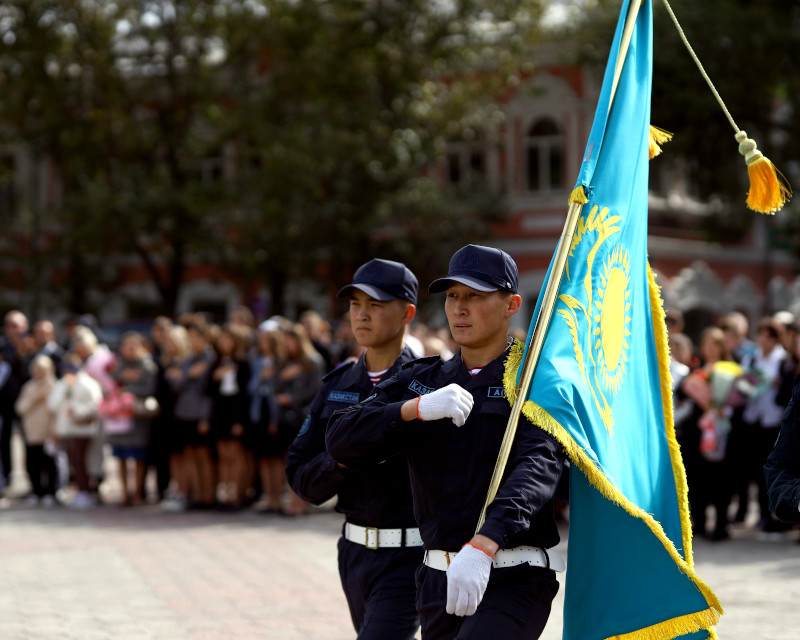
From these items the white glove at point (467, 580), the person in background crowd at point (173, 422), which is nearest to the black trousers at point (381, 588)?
the white glove at point (467, 580)

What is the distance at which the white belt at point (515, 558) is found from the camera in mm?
3766

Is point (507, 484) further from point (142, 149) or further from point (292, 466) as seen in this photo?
point (142, 149)

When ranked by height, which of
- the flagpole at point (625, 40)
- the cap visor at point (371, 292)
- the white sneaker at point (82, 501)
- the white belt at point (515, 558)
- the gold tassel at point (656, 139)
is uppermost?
the flagpole at point (625, 40)

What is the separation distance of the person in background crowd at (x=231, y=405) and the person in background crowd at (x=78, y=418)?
1562 millimetres

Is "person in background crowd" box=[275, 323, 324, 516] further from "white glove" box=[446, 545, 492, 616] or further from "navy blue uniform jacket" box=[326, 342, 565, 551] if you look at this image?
"white glove" box=[446, 545, 492, 616]

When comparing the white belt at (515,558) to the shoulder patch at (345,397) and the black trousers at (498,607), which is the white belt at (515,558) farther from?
the shoulder patch at (345,397)

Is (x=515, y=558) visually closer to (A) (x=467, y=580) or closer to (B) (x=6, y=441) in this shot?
(A) (x=467, y=580)

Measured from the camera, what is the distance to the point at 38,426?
46.6ft

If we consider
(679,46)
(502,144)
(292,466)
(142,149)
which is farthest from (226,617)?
(142,149)

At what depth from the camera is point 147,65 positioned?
2892 centimetres

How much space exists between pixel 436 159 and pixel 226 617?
18.1 meters

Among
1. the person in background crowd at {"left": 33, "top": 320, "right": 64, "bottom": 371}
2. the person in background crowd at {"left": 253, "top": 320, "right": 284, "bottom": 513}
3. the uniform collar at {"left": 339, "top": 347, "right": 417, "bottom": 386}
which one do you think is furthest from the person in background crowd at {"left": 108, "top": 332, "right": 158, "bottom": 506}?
the uniform collar at {"left": 339, "top": 347, "right": 417, "bottom": 386}

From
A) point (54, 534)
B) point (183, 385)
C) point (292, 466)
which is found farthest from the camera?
point (183, 385)

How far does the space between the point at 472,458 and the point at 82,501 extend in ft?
35.8
